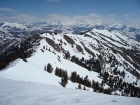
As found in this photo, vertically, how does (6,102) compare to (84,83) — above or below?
above

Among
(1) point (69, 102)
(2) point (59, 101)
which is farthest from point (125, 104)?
(2) point (59, 101)

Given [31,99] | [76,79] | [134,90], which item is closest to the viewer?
[31,99]

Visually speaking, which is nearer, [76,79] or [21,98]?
[21,98]

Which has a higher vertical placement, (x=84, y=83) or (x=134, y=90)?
(x=84, y=83)

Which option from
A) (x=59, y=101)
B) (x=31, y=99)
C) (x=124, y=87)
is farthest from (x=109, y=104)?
(x=124, y=87)

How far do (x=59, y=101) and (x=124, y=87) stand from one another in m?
186

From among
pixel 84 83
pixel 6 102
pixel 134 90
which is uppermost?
pixel 6 102

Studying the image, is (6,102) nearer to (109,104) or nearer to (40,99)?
(40,99)

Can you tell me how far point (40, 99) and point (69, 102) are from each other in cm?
413

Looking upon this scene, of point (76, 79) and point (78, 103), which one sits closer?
point (78, 103)

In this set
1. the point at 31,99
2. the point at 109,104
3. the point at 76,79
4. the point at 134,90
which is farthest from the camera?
the point at 134,90

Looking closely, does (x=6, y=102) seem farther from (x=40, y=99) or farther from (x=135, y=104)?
(x=135, y=104)

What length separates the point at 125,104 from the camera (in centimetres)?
1602

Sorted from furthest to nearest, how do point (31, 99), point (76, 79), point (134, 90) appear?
point (134, 90) < point (76, 79) < point (31, 99)
